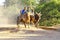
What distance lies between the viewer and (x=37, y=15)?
90.7ft

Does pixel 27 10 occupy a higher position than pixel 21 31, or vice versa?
pixel 27 10

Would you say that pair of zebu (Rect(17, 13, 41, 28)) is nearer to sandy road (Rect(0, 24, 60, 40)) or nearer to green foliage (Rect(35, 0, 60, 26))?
sandy road (Rect(0, 24, 60, 40))

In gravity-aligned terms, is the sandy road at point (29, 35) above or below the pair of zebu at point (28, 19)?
below

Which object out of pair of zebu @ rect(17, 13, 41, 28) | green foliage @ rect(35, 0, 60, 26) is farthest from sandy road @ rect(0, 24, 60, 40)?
green foliage @ rect(35, 0, 60, 26)

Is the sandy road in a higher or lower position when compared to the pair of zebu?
lower

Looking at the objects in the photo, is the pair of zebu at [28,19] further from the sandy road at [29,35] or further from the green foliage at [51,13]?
the green foliage at [51,13]

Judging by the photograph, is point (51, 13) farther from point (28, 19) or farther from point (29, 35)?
point (29, 35)

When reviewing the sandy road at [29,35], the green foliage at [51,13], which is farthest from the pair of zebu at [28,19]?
the green foliage at [51,13]

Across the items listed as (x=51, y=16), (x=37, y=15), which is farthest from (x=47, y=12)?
(x=37, y=15)

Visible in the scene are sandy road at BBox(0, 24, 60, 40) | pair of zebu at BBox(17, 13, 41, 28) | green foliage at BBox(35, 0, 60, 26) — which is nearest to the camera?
sandy road at BBox(0, 24, 60, 40)

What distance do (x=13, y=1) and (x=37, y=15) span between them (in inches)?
1747

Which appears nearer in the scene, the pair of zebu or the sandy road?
the sandy road

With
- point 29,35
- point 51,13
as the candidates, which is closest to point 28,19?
point 29,35

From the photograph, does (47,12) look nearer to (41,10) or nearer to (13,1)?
(41,10)
